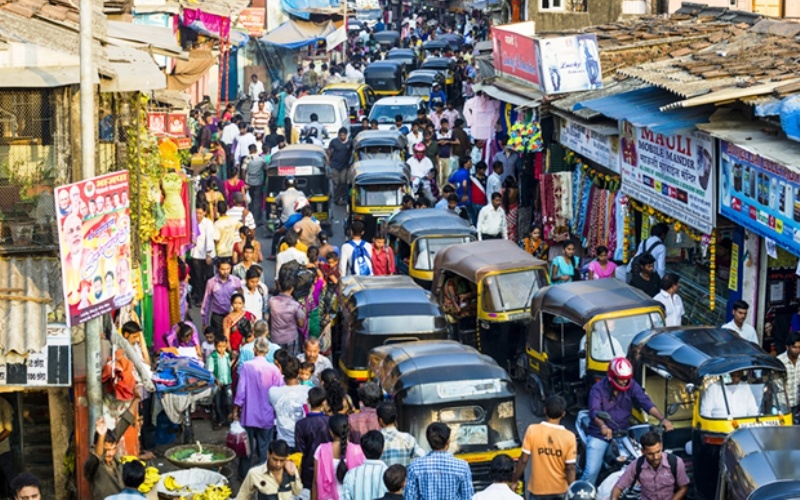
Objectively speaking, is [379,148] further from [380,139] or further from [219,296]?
[219,296]

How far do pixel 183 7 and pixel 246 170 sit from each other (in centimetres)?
635

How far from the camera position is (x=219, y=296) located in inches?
741

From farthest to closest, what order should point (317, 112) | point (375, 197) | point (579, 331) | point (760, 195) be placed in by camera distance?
point (317, 112), point (375, 197), point (579, 331), point (760, 195)

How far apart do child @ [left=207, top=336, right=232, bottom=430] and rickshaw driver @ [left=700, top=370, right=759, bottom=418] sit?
547 cm

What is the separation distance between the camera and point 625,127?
22844mm

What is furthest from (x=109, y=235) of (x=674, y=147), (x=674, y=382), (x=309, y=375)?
(x=674, y=147)

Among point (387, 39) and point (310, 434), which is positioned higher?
point (387, 39)

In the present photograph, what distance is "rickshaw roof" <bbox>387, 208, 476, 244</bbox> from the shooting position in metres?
22.4

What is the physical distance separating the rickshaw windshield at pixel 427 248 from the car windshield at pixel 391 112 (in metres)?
16.9

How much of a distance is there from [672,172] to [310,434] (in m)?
9.30

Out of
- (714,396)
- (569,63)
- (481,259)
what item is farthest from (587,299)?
(569,63)

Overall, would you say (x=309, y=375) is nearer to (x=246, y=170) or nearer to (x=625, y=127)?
(x=625, y=127)

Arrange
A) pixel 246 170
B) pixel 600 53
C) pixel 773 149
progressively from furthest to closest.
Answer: pixel 246 170 → pixel 600 53 → pixel 773 149

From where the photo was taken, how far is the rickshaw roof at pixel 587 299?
17.1 metres
